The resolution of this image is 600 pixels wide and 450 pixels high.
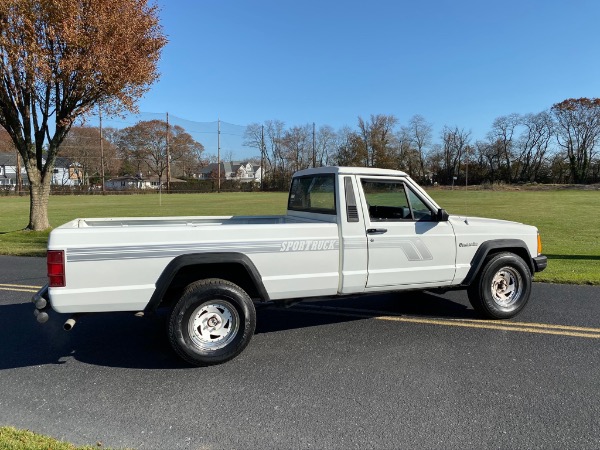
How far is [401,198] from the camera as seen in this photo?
5043 mm

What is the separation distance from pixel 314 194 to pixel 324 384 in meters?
2.35

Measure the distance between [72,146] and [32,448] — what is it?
277 ft

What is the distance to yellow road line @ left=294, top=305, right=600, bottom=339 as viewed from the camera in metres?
4.78

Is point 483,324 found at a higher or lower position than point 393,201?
lower

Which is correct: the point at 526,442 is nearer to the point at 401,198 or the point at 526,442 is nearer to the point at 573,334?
the point at 573,334

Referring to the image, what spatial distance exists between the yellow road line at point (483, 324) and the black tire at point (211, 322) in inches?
69.6

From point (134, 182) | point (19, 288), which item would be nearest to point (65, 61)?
point (19, 288)

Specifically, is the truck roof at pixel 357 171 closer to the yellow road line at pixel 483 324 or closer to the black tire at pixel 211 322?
the black tire at pixel 211 322

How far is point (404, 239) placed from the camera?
15.4 ft

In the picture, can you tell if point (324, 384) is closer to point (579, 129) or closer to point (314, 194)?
point (314, 194)

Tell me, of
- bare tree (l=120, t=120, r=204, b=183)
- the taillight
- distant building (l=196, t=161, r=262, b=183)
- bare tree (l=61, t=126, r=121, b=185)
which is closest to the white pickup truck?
the taillight

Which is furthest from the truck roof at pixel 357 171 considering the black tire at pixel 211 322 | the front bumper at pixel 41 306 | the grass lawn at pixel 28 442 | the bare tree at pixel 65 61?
the bare tree at pixel 65 61

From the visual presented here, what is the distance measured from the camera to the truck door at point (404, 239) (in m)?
4.59

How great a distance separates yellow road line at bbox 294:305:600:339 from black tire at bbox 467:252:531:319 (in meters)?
0.18
